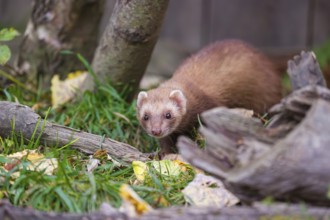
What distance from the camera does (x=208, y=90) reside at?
5914mm

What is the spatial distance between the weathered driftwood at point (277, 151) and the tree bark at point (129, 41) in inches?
89.2

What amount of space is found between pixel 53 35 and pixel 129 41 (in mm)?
1238

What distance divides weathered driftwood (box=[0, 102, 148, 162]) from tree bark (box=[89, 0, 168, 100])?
4.54ft

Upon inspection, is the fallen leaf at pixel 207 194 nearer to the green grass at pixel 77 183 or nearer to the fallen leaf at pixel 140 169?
the green grass at pixel 77 183

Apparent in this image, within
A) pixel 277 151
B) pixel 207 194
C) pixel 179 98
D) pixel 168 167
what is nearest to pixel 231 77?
pixel 179 98

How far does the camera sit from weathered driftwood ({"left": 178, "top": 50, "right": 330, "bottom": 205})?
3.10m

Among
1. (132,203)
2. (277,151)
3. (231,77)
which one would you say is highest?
(277,151)

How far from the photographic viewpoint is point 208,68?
241 inches

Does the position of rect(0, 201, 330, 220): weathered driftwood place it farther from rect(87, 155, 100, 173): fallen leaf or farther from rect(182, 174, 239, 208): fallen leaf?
rect(87, 155, 100, 173): fallen leaf

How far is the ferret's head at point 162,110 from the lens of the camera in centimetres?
542

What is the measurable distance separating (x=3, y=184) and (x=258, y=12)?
724 centimetres

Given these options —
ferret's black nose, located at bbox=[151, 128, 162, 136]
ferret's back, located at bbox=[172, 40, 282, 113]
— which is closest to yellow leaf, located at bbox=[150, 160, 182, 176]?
ferret's black nose, located at bbox=[151, 128, 162, 136]

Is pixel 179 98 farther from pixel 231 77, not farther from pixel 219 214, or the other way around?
pixel 219 214

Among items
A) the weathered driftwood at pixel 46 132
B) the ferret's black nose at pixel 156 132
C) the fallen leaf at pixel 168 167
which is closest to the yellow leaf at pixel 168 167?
the fallen leaf at pixel 168 167
